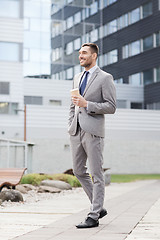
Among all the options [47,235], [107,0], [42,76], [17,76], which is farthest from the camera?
[107,0]

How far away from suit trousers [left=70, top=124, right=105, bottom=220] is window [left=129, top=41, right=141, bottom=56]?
124 ft

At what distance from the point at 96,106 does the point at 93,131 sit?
28 cm

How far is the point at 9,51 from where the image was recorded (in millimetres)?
→ 35938

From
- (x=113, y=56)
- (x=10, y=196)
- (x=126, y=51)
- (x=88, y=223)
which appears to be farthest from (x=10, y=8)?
(x=88, y=223)

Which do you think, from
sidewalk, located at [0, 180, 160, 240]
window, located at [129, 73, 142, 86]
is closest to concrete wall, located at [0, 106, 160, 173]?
window, located at [129, 73, 142, 86]

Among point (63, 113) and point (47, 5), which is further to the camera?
point (47, 5)

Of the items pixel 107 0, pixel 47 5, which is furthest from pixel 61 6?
pixel 107 0

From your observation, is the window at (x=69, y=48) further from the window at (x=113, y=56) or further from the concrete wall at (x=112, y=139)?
the concrete wall at (x=112, y=139)

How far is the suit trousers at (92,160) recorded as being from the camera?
19.5ft

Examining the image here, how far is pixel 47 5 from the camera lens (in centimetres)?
4078

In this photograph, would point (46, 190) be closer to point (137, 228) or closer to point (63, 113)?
point (137, 228)

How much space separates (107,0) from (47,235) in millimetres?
41488

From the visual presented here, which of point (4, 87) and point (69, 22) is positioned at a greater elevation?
point (69, 22)

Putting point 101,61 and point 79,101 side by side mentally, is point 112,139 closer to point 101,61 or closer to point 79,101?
point 101,61
